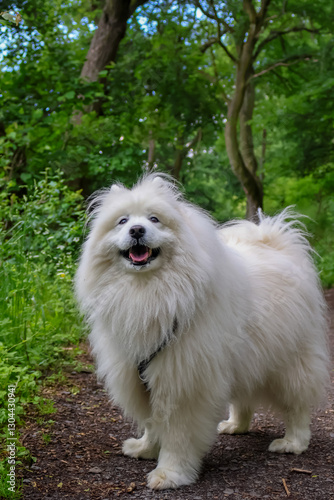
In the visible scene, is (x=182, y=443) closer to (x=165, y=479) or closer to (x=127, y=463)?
(x=165, y=479)

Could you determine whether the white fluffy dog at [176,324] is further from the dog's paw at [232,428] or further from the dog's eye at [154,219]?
the dog's paw at [232,428]

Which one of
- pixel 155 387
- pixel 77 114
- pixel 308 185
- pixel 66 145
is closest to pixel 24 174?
pixel 66 145

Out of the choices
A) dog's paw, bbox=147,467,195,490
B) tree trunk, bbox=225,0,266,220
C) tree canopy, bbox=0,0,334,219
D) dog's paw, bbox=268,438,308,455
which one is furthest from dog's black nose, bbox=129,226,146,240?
tree trunk, bbox=225,0,266,220

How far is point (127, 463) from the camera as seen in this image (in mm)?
3551

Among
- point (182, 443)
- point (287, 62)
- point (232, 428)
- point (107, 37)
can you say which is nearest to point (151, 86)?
point (107, 37)

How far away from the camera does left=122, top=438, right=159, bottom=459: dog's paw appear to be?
143 inches

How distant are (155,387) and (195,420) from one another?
292 millimetres

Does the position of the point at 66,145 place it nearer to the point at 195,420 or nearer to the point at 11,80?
the point at 11,80

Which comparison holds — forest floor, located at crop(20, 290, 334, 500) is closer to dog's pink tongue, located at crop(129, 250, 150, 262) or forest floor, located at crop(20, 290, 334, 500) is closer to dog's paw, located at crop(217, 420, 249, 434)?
dog's paw, located at crop(217, 420, 249, 434)

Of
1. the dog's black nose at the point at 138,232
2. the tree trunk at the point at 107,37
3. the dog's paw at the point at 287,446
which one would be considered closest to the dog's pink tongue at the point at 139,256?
the dog's black nose at the point at 138,232

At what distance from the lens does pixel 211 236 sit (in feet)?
11.2

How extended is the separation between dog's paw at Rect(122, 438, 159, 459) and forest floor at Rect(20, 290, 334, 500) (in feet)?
0.15

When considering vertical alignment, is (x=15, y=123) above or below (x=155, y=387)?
above

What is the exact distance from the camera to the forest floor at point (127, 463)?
3.05m
